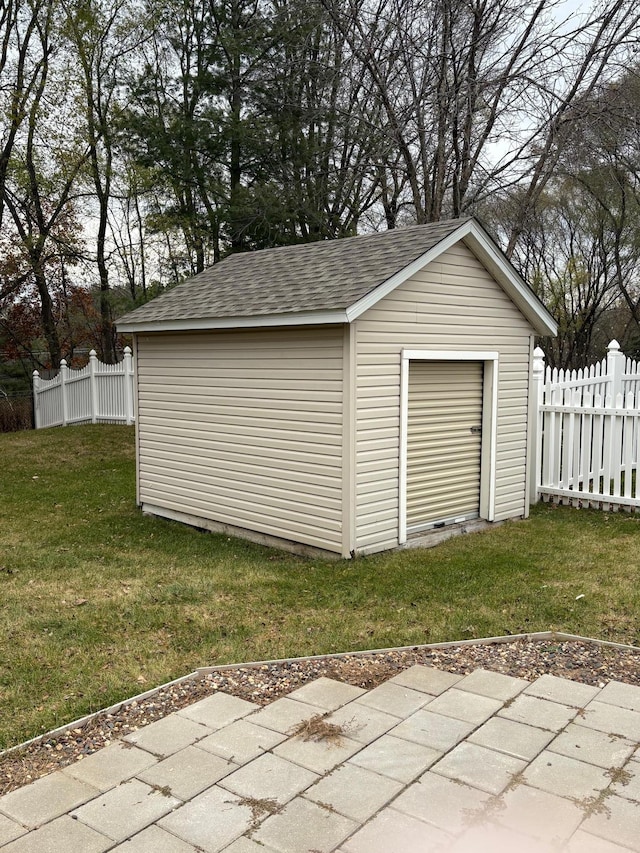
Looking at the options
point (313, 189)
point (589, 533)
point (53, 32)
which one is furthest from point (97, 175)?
point (589, 533)

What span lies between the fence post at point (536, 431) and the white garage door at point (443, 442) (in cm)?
129

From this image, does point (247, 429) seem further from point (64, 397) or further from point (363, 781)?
point (64, 397)

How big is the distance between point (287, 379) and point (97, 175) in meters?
16.0

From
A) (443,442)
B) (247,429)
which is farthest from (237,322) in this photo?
(443,442)

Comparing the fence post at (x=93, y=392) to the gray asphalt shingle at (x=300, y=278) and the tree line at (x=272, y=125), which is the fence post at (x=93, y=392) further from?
the gray asphalt shingle at (x=300, y=278)

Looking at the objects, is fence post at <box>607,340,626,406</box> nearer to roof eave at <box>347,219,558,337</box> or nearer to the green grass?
roof eave at <box>347,219,558,337</box>

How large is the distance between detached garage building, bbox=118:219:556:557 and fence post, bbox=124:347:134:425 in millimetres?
7143

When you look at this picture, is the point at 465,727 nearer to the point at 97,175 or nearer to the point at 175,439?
the point at 175,439

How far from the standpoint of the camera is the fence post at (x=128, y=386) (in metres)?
16.3

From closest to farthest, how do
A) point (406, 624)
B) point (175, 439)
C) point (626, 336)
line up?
point (406, 624)
point (175, 439)
point (626, 336)

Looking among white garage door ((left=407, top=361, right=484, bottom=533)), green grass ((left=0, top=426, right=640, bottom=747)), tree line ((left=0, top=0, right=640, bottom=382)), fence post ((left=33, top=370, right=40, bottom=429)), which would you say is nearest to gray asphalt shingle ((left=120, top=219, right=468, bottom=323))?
white garage door ((left=407, top=361, right=484, bottom=533))

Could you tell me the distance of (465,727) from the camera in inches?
144

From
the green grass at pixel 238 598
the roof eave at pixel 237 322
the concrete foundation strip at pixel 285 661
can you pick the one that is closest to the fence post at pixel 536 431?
the green grass at pixel 238 598

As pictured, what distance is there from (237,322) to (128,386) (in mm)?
9645
